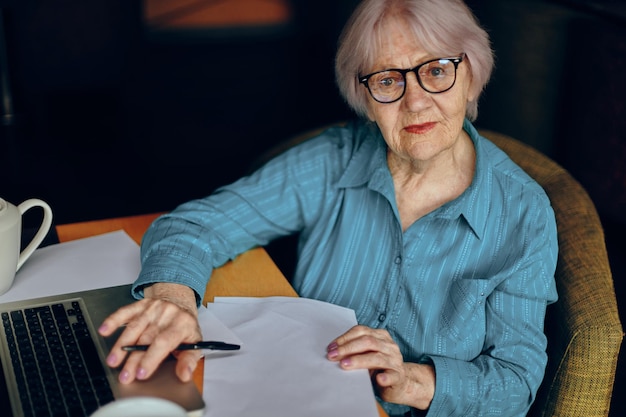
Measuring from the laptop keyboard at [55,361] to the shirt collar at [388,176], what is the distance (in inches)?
25.1

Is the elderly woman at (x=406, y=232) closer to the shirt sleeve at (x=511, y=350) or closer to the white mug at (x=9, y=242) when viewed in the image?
the shirt sleeve at (x=511, y=350)

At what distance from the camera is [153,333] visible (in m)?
1.19

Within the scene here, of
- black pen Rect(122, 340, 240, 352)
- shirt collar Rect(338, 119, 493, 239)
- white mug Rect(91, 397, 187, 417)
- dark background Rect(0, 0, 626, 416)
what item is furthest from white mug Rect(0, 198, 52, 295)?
dark background Rect(0, 0, 626, 416)

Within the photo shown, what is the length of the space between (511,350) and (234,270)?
55cm

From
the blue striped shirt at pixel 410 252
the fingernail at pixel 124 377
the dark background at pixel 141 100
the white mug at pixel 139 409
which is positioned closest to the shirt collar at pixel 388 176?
the blue striped shirt at pixel 410 252

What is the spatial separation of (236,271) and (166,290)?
19cm

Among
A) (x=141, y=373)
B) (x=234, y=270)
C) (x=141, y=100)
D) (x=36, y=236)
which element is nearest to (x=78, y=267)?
(x=36, y=236)

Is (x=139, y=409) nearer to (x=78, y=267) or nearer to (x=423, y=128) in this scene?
(x=78, y=267)

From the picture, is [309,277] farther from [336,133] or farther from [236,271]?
[336,133]

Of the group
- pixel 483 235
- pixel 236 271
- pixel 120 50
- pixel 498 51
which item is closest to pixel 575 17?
pixel 498 51

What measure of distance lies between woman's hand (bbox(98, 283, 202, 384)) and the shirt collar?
49 centimetres

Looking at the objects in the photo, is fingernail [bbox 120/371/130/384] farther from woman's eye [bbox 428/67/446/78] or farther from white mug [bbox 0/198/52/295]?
woman's eye [bbox 428/67/446/78]

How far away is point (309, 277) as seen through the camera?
161 cm

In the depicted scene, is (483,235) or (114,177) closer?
(483,235)
